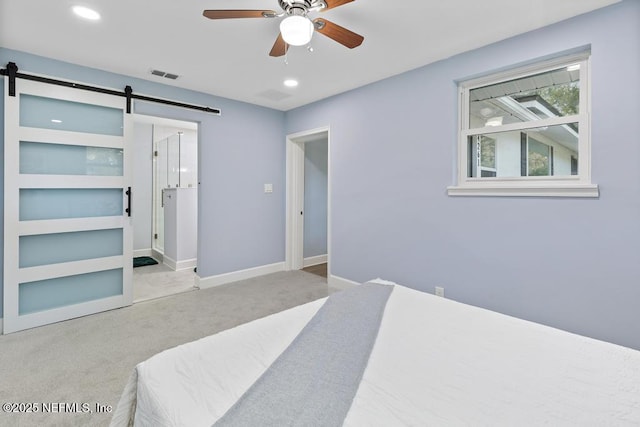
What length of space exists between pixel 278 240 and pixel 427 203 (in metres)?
2.51

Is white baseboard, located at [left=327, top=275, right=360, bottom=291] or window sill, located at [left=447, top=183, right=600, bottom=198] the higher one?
window sill, located at [left=447, top=183, right=600, bottom=198]

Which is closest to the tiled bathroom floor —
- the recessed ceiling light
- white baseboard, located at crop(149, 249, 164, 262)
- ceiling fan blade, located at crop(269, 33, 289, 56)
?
white baseboard, located at crop(149, 249, 164, 262)

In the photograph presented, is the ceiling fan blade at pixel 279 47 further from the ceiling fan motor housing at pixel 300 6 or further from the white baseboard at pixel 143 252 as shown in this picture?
the white baseboard at pixel 143 252

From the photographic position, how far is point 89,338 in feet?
8.33

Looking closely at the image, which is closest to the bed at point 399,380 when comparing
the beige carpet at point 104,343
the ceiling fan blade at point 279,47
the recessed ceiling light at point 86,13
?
the beige carpet at point 104,343

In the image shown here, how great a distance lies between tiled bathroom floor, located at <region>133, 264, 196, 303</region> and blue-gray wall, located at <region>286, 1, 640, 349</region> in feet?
6.76

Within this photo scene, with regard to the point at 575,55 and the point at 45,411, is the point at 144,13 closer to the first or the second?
the point at 45,411

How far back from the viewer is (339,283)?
3.88 metres

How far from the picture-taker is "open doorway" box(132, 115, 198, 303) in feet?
15.6

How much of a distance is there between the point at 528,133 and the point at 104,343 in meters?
3.91

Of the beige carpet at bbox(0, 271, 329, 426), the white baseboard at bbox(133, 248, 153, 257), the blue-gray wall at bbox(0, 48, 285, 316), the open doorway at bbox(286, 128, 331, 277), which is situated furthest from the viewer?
the white baseboard at bbox(133, 248, 153, 257)

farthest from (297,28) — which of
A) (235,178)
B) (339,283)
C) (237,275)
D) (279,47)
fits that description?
(237,275)

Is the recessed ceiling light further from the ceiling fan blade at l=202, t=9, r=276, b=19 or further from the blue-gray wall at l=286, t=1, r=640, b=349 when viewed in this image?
the blue-gray wall at l=286, t=1, r=640, b=349

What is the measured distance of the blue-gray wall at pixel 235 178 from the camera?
3.84 metres
